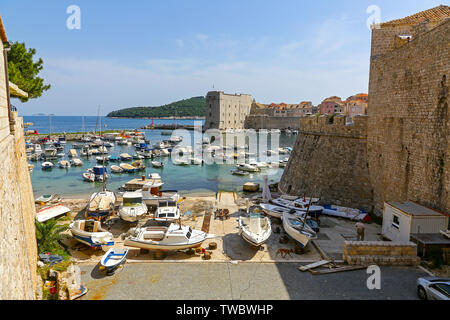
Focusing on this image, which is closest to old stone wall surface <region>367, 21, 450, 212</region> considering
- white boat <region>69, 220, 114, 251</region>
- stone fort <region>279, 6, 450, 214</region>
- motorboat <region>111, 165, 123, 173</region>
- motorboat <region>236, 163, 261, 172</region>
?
stone fort <region>279, 6, 450, 214</region>

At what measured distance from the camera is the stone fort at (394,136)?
1073 cm

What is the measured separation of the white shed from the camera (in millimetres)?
9961

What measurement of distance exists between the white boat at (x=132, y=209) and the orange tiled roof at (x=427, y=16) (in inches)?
658

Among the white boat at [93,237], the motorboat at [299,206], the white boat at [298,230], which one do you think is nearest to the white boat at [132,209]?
the white boat at [93,237]

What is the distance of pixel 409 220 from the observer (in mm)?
10234

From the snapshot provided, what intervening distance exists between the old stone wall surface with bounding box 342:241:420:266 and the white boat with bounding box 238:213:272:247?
117 inches

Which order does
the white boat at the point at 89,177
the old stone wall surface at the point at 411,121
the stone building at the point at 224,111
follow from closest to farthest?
1. the old stone wall surface at the point at 411,121
2. the white boat at the point at 89,177
3. the stone building at the point at 224,111

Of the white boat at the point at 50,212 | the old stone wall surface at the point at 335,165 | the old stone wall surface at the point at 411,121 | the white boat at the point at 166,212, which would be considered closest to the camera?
the old stone wall surface at the point at 411,121

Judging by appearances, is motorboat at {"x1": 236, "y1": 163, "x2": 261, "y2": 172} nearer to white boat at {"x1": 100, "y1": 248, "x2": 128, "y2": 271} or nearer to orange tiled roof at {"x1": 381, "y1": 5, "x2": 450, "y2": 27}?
orange tiled roof at {"x1": 381, "y1": 5, "x2": 450, "y2": 27}

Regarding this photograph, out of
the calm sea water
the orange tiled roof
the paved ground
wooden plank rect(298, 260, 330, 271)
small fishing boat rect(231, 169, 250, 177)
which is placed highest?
the orange tiled roof

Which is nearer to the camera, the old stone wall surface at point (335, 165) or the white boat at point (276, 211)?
the white boat at point (276, 211)

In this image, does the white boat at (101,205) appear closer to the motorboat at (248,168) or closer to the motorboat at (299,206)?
the motorboat at (299,206)
